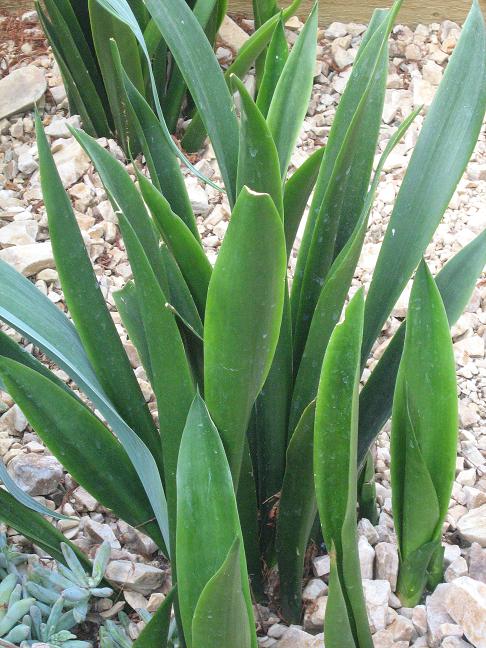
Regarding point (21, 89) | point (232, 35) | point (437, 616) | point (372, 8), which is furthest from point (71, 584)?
point (372, 8)

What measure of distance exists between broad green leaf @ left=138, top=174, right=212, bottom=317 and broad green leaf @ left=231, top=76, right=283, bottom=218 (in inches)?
2.6

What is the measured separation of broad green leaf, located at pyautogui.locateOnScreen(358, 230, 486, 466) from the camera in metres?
0.86

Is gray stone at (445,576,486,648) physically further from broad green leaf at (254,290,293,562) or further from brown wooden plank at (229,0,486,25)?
brown wooden plank at (229,0,486,25)

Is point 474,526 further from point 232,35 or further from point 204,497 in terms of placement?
point 232,35

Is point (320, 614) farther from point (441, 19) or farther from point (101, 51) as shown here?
point (441, 19)

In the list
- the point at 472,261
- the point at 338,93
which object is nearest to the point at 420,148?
the point at 472,261

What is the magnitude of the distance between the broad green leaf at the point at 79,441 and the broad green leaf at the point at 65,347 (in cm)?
3

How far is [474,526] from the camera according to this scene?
42.9 inches

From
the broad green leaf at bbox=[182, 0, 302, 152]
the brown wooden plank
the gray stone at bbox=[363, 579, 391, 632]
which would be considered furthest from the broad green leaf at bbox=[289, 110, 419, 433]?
the brown wooden plank

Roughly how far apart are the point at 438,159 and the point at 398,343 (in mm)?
179

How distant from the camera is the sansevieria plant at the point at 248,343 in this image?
68 cm

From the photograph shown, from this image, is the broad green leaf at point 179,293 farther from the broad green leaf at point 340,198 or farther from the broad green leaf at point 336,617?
the broad green leaf at point 336,617

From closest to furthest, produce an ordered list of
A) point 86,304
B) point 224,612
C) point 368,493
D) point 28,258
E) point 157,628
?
point 224,612, point 157,628, point 86,304, point 368,493, point 28,258

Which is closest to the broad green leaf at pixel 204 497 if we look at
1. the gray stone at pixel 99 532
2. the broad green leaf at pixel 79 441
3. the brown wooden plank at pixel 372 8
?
the broad green leaf at pixel 79 441
